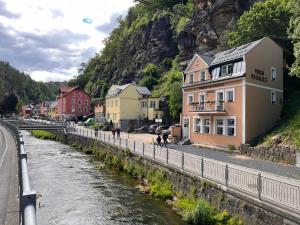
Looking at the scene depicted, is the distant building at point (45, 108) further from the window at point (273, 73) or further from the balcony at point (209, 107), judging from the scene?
the window at point (273, 73)

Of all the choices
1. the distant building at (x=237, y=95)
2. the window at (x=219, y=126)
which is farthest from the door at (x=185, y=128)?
the window at (x=219, y=126)

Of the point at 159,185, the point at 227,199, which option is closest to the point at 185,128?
the point at 159,185

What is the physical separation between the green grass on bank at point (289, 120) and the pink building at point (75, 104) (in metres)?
76.5

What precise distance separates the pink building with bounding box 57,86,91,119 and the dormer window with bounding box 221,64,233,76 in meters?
75.3

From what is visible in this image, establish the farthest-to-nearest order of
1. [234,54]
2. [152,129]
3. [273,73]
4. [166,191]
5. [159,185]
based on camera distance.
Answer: [152,129]
[273,73]
[234,54]
[159,185]
[166,191]

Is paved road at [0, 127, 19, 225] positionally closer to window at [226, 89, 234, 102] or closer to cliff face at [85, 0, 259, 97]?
window at [226, 89, 234, 102]

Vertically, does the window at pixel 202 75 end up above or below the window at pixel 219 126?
above

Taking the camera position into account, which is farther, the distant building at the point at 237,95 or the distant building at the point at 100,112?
the distant building at the point at 100,112

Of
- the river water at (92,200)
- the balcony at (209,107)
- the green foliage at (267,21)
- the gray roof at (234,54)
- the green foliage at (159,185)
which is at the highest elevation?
the green foliage at (267,21)

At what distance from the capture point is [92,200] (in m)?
18.7

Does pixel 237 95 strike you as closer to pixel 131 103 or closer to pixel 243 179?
pixel 243 179

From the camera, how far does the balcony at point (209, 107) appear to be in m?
33.1

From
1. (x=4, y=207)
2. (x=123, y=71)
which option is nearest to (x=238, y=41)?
(x=4, y=207)

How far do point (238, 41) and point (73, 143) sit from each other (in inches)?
1156
